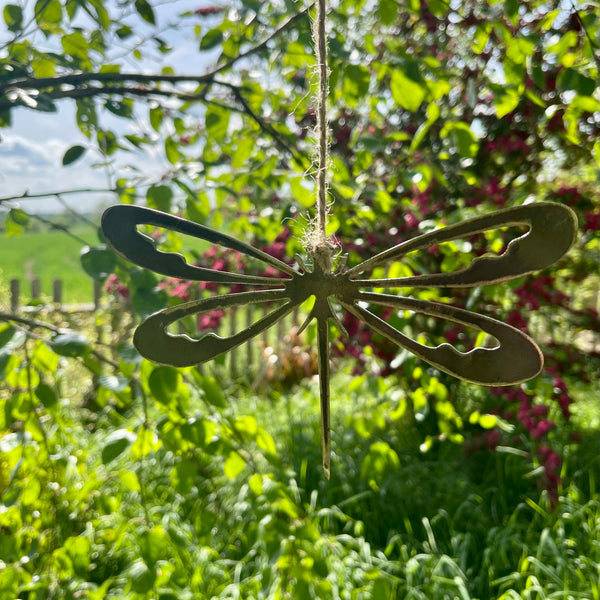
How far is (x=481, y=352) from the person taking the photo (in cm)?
33

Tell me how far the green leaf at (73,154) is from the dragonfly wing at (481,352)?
75cm

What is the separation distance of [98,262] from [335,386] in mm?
2192

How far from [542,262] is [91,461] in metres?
2.07

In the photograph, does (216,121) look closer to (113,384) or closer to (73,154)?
(73,154)

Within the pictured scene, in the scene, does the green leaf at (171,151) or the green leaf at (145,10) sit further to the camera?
the green leaf at (171,151)

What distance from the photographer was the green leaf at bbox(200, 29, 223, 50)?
931mm

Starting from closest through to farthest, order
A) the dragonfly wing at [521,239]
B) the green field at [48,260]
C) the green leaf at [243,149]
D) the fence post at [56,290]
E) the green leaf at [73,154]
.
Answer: the dragonfly wing at [521,239]
the green leaf at [73,154]
the green leaf at [243,149]
the fence post at [56,290]
the green field at [48,260]

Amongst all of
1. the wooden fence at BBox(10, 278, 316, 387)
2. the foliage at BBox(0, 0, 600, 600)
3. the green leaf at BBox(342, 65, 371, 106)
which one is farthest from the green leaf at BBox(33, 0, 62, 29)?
the wooden fence at BBox(10, 278, 316, 387)

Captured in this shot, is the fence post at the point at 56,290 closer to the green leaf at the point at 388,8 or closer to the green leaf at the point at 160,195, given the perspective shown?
the green leaf at the point at 160,195

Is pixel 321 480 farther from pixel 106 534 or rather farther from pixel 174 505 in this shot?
pixel 106 534

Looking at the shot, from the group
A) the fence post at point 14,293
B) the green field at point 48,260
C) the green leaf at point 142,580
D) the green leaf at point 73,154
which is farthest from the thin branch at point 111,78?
the green field at point 48,260

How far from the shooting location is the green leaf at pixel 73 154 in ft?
2.92

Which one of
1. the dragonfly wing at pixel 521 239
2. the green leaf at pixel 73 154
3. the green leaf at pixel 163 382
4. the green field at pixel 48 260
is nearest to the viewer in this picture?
the dragonfly wing at pixel 521 239

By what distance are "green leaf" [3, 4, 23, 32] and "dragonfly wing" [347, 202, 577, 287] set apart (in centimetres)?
88
